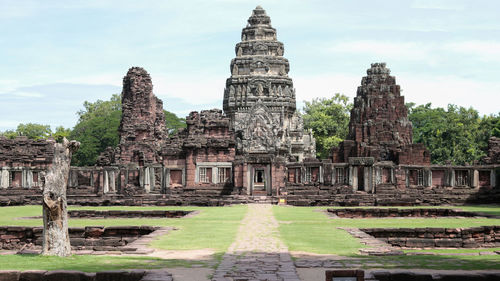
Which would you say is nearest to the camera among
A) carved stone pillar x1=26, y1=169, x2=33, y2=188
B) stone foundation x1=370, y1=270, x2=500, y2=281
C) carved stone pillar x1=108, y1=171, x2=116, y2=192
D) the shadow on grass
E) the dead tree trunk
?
stone foundation x1=370, y1=270, x2=500, y2=281

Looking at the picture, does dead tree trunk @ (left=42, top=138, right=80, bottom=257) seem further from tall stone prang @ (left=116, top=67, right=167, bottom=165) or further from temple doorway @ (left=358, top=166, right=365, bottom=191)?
tall stone prang @ (left=116, top=67, right=167, bottom=165)

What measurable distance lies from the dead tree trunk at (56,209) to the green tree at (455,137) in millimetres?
56892

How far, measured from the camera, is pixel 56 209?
13359mm

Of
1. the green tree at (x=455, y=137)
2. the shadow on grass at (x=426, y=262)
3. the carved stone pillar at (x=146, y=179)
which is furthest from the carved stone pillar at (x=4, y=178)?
the green tree at (x=455, y=137)

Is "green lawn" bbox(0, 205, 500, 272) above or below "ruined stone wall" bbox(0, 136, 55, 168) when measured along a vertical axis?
below

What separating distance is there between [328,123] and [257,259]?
7076cm

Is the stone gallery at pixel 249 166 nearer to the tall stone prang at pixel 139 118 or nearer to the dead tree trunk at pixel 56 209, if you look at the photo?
the tall stone prang at pixel 139 118

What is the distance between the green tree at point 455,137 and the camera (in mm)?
68650

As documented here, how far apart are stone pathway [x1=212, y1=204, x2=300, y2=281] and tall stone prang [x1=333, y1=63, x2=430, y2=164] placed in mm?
25612

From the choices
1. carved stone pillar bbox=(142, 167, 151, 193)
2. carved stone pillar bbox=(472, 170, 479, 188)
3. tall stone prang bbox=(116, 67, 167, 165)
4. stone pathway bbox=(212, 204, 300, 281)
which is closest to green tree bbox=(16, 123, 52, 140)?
tall stone prang bbox=(116, 67, 167, 165)

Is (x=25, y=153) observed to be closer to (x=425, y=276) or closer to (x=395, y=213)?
(x=395, y=213)

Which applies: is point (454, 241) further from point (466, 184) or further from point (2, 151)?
point (2, 151)

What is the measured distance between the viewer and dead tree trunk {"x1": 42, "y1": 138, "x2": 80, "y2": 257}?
43.0 ft

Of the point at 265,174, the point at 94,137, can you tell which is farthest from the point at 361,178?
the point at 94,137
